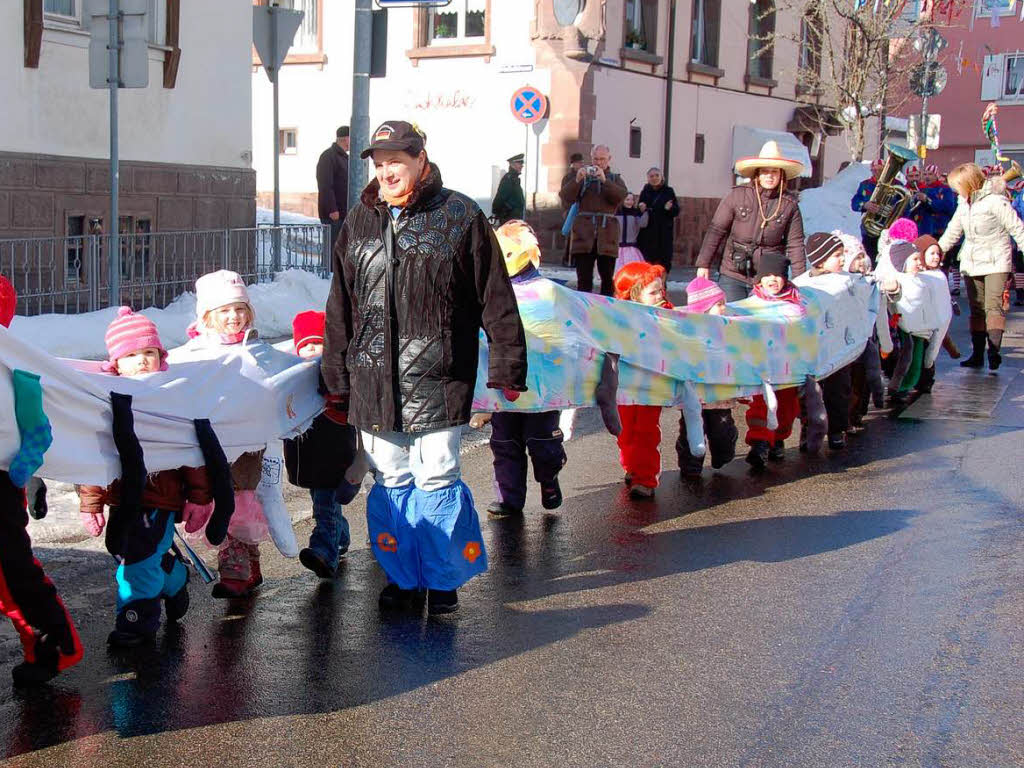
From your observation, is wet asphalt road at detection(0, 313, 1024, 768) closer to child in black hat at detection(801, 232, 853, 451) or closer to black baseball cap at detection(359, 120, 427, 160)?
black baseball cap at detection(359, 120, 427, 160)

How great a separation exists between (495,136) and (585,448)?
63.5 feet

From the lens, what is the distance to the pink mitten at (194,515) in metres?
5.18

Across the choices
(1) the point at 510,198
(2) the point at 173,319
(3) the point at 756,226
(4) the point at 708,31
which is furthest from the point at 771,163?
(4) the point at 708,31

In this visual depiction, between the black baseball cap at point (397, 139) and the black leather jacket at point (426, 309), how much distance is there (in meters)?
0.15

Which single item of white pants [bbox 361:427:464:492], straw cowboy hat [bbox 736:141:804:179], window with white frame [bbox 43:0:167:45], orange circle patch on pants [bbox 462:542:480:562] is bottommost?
orange circle patch on pants [bbox 462:542:480:562]

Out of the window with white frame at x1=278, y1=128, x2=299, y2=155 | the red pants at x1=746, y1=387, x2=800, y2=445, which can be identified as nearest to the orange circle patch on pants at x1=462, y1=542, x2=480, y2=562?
the red pants at x1=746, y1=387, x2=800, y2=445

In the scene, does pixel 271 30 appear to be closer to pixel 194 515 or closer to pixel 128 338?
pixel 128 338

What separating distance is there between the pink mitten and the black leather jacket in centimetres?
68

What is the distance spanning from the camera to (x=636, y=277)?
810cm

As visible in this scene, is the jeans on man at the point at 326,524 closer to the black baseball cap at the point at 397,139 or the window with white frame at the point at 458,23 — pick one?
the black baseball cap at the point at 397,139

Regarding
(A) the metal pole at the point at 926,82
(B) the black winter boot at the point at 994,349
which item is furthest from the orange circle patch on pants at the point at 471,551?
(A) the metal pole at the point at 926,82

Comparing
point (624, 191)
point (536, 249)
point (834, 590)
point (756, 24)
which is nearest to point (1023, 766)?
point (834, 590)

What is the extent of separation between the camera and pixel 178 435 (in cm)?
505

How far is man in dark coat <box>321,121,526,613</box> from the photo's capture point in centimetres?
536
